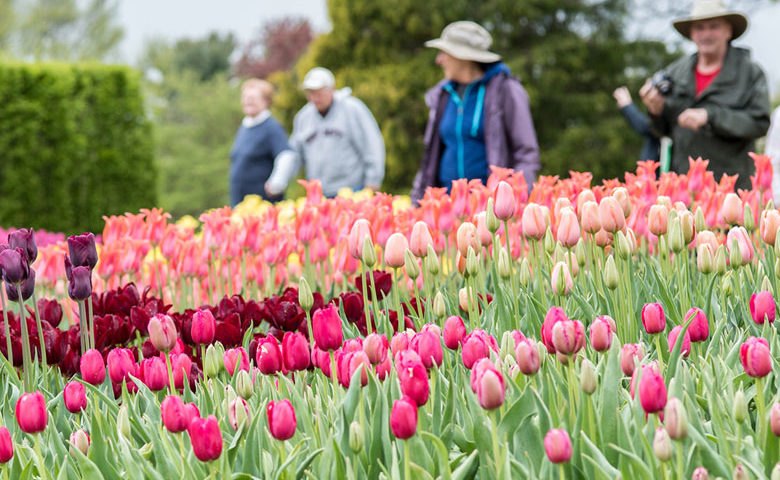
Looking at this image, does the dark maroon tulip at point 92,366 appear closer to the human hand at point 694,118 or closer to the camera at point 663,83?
the human hand at point 694,118

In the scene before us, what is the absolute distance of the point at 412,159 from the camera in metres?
15.1

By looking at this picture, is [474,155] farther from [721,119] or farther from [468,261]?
[468,261]

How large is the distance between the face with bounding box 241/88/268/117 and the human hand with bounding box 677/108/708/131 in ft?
12.5

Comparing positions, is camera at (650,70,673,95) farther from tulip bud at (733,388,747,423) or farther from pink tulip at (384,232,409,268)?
tulip bud at (733,388,747,423)

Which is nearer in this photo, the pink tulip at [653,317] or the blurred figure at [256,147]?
the pink tulip at [653,317]

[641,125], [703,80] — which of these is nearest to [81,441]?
[703,80]

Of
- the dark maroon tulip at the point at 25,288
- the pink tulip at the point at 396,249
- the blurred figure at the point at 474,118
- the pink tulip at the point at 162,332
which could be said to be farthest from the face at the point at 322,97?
the pink tulip at the point at 162,332

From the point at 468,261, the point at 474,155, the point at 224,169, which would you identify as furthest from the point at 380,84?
the point at 468,261

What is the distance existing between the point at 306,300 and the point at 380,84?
1321cm

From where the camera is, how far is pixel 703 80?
507 centimetres

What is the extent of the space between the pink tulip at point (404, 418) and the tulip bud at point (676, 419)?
34 cm

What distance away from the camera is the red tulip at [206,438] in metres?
1.29

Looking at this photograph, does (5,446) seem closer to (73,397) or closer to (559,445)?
(73,397)

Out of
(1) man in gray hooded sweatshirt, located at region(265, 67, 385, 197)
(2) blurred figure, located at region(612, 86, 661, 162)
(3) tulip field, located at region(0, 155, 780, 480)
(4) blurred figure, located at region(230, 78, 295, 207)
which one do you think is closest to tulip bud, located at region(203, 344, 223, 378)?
(3) tulip field, located at region(0, 155, 780, 480)
